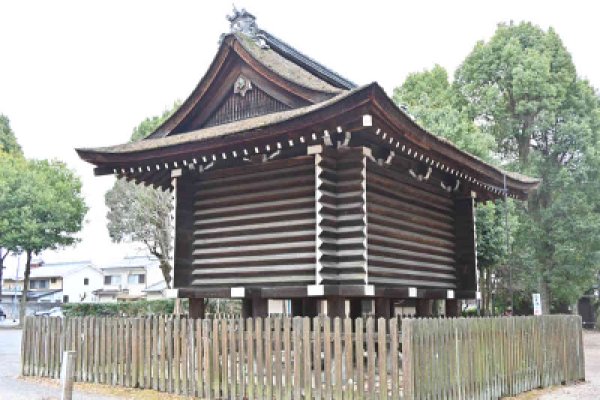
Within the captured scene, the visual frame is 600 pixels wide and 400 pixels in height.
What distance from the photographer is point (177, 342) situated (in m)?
11.0

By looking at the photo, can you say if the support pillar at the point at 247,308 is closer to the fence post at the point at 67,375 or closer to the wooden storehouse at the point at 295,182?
the wooden storehouse at the point at 295,182

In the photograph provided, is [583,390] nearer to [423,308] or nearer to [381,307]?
[381,307]

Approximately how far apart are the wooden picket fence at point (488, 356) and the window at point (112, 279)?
63759 mm

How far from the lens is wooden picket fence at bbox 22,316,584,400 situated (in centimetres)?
870

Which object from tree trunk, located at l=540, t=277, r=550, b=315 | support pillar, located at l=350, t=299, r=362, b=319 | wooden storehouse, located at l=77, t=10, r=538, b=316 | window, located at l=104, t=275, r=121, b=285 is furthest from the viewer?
window, located at l=104, t=275, r=121, b=285

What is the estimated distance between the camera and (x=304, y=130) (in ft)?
36.1

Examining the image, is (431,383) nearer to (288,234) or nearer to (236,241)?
(288,234)

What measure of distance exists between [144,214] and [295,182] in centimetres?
2498

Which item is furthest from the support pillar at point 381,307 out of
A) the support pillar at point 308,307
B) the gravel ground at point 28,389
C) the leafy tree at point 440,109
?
the leafy tree at point 440,109

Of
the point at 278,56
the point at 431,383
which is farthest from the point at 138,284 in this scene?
Answer: the point at 431,383

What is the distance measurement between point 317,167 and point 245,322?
330cm

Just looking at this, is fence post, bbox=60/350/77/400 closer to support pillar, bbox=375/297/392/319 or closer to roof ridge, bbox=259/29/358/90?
support pillar, bbox=375/297/392/319

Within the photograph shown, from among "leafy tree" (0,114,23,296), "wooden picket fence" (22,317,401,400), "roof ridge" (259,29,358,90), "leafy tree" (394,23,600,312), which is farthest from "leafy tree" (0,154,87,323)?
"roof ridge" (259,29,358,90)

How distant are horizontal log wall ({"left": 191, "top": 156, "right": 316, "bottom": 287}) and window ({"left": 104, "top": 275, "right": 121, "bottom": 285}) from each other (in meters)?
60.4
